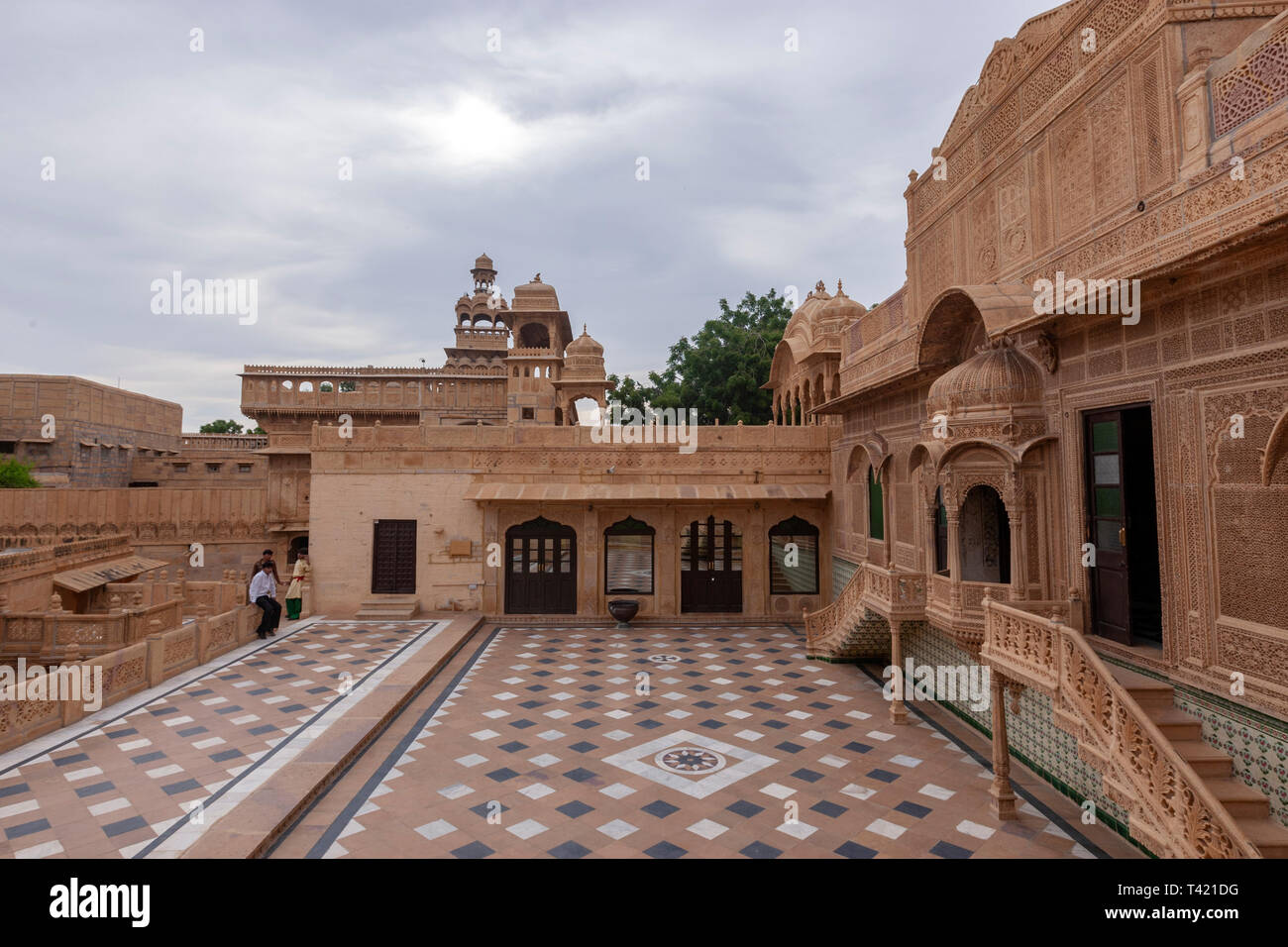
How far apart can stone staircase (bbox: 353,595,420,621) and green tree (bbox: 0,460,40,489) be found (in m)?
19.5

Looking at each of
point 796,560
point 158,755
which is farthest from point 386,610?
point 796,560

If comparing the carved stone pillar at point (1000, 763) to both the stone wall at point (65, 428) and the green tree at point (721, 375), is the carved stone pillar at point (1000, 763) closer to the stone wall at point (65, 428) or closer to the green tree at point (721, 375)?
the green tree at point (721, 375)

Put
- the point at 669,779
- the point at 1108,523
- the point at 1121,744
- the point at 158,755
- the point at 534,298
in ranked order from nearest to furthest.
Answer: the point at 1121,744 < the point at 1108,523 < the point at 669,779 < the point at 158,755 < the point at 534,298

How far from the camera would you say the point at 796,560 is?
1616 centimetres

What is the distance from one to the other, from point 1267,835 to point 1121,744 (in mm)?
908

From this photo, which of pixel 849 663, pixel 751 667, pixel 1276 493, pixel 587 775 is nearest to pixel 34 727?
pixel 587 775

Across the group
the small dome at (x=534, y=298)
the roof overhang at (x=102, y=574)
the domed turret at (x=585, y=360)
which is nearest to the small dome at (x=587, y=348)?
the domed turret at (x=585, y=360)

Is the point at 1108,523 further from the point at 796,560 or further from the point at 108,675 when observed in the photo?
the point at 108,675

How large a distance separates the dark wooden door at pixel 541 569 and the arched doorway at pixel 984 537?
9899mm

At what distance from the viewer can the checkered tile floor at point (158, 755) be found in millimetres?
5797

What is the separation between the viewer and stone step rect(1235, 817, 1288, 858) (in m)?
4.06

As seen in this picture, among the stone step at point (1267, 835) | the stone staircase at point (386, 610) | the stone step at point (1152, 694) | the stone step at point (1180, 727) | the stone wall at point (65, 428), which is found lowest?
the stone staircase at point (386, 610)

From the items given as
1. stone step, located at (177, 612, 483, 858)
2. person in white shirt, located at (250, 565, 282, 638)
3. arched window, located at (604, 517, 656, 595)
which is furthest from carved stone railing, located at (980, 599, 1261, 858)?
person in white shirt, located at (250, 565, 282, 638)

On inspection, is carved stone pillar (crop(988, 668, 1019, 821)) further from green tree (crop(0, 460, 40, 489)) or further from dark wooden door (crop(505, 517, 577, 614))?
green tree (crop(0, 460, 40, 489))
